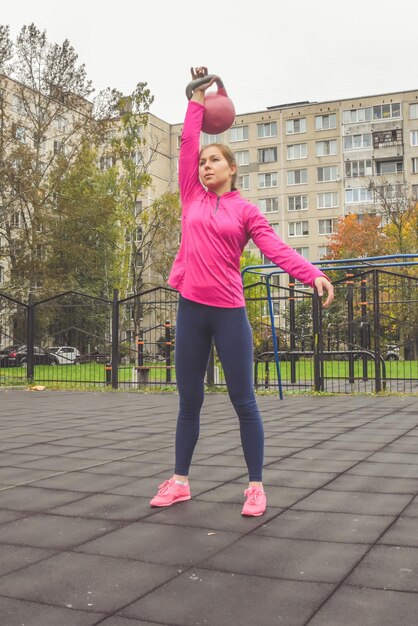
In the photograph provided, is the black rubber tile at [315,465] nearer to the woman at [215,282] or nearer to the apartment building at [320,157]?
the woman at [215,282]

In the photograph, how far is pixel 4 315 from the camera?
57.9 feet

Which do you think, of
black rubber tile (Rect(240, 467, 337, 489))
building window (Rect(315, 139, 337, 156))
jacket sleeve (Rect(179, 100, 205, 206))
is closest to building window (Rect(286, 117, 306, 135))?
building window (Rect(315, 139, 337, 156))

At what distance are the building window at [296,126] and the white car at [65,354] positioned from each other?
171 ft

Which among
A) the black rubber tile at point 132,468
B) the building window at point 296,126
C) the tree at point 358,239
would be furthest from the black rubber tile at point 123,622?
the building window at point 296,126

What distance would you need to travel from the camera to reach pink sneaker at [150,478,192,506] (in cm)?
364

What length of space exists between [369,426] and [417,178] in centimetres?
5625

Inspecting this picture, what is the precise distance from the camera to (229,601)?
2.29 metres

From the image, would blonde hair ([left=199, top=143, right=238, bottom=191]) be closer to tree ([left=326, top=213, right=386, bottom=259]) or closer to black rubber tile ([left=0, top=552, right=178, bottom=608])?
black rubber tile ([left=0, top=552, right=178, bottom=608])

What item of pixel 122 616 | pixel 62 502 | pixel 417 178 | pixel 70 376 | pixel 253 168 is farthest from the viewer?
pixel 253 168

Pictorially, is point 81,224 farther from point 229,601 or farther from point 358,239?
point 229,601

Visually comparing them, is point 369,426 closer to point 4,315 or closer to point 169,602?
point 169,602

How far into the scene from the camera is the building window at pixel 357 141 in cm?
6034

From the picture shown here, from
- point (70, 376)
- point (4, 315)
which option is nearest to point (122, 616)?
point (70, 376)

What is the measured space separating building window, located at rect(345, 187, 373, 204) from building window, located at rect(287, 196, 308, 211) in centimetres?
392
